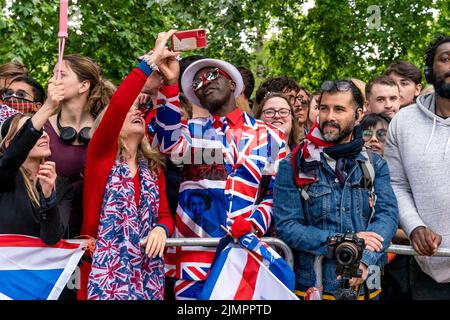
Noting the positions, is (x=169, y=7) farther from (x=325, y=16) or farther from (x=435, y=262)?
(x=435, y=262)

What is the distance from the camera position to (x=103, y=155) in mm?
4445

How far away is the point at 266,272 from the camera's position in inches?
163

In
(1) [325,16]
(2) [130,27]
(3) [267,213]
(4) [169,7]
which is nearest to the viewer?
(3) [267,213]

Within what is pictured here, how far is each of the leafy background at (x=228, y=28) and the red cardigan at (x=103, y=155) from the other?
5.76 metres

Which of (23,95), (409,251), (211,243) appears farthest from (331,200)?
(23,95)

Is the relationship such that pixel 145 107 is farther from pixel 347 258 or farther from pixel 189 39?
pixel 347 258

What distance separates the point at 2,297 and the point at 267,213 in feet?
5.28

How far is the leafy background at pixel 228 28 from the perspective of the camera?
413 inches

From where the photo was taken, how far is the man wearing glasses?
5.71 meters

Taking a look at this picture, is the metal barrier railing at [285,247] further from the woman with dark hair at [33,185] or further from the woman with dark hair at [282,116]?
the woman with dark hair at [282,116]

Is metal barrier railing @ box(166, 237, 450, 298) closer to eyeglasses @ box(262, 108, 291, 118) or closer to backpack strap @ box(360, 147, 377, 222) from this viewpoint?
backpack strap @ box(360, 147, 377, 222)

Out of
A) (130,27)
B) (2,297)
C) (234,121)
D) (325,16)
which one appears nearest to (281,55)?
(325,16)

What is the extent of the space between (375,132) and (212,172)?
1.88 metres

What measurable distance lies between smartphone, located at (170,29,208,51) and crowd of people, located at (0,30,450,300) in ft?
0.23
